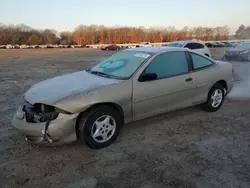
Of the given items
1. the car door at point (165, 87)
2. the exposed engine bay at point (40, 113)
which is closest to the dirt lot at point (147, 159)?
the car door at point (165, 87)

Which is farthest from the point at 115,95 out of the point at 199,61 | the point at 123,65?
the point at 199,61

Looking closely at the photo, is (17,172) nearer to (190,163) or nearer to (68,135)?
(68,135)

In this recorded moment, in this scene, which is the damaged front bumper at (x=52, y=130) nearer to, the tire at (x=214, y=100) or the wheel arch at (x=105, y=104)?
the wheel arch at (x=105, y=104)

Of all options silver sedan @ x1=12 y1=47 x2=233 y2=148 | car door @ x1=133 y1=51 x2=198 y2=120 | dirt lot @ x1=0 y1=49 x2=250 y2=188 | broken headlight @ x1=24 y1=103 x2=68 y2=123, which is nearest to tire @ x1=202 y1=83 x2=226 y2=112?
silver sedan @ x1=12 y1=47 x2=233 y2=148

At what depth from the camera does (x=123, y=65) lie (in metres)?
3.96

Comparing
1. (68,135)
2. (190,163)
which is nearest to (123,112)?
(68,135)

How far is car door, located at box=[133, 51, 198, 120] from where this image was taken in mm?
3648

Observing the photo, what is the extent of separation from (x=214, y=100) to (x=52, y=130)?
3.55 m

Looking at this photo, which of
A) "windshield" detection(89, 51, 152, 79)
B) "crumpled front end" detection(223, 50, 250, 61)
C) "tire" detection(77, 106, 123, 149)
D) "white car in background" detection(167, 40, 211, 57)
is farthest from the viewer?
"crumpled front end" detection(223, 50, 250, 61)

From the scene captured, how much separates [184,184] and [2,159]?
249cm

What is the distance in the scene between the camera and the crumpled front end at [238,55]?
14828mm

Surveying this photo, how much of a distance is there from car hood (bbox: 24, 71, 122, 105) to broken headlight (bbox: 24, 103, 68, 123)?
A: 9 cm

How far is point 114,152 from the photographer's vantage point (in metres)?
3.24

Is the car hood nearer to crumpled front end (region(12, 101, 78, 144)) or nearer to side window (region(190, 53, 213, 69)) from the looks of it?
crumpled front end (region(12, 101, 78, 144))
